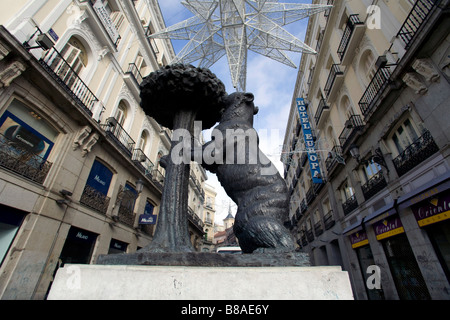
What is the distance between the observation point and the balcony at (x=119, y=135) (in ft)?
30.0

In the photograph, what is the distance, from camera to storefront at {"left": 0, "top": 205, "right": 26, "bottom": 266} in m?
5.44

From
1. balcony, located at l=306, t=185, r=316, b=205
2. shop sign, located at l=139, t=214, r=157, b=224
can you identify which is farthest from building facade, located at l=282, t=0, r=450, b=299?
shop sign, located at l=139, t=214, r=157, b=224

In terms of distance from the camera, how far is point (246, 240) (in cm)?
190

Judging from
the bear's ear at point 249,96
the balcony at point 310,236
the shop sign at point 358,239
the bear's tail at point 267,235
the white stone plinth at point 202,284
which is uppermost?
the balcony at point 310,236

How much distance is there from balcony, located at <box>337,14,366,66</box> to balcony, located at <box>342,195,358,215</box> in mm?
7136

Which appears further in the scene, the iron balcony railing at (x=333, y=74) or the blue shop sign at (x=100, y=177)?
the iron balcony railing at (x=333, y=74)

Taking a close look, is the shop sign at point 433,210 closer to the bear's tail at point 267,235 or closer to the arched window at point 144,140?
the bear's tail at point 267,235

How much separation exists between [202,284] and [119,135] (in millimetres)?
10630

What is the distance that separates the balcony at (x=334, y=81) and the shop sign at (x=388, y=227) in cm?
767

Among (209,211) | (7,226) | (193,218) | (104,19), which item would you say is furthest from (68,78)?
(209,211)

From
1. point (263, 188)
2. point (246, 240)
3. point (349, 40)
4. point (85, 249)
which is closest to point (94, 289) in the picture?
point (246, 240)

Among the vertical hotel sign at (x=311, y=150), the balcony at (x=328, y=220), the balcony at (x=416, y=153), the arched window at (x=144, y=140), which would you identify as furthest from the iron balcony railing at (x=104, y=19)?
the balcony at (x=328, y=220)

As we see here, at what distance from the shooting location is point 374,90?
888cm

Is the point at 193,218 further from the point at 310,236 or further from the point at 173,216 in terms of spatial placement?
the point at 173,216
